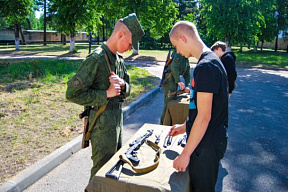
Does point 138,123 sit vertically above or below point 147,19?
below

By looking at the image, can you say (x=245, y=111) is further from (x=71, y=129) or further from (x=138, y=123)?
(x=71, y=129)

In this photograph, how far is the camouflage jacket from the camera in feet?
7.17

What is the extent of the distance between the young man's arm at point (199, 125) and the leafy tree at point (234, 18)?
19106 mm

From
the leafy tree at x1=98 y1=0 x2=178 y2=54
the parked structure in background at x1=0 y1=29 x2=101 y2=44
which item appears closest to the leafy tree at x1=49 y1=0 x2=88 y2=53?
the leafy tree at x1=98 y1=0 x2=178 y2=54

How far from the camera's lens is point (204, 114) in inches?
65.9

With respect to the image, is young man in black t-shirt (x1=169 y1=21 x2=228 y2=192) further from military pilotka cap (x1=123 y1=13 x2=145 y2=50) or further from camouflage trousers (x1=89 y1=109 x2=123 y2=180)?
camouflage trousers (x1=89 y1=109 x2=123 y2=180)

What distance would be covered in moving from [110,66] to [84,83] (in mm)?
361

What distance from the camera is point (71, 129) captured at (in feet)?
15.7

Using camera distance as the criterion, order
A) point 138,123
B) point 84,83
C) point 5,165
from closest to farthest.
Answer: point 84,83, point 5,165, point 138,123

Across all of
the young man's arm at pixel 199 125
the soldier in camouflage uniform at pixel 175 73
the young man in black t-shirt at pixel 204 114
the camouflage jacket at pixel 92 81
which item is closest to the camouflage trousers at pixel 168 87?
the soldier in camouflage uniform at pixel 175 73

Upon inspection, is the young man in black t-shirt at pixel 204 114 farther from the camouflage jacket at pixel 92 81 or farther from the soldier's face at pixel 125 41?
the camouflage jacket at pixel 92 81

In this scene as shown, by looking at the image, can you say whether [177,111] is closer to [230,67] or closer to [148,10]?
[230,67]

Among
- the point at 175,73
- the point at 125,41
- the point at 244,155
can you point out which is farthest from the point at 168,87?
the point at 125,41

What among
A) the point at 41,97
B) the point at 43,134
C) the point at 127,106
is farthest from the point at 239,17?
the point at 43,134
